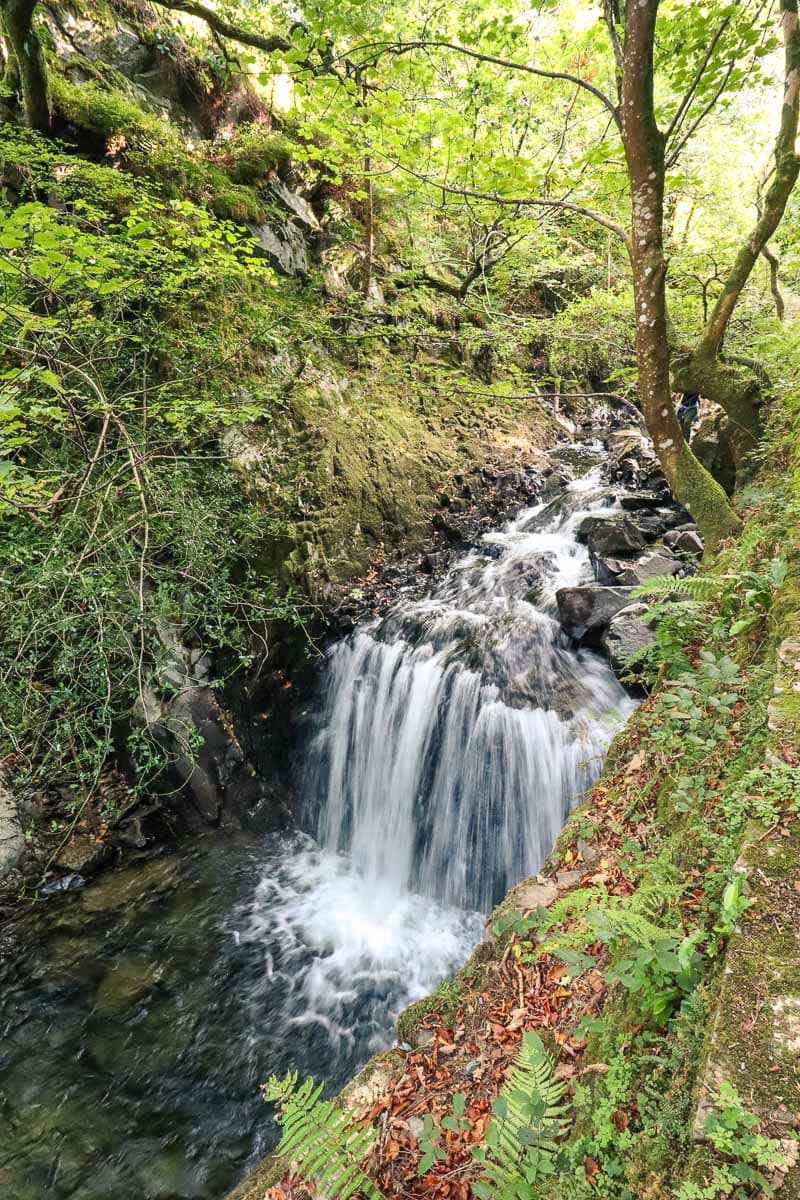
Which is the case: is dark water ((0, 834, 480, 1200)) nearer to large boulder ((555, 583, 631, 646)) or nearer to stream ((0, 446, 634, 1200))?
stream ((0, 446, 634, 1200))

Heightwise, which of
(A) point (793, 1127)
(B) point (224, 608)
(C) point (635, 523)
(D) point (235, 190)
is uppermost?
(D) point (235, 190)

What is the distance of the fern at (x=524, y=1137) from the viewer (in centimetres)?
142

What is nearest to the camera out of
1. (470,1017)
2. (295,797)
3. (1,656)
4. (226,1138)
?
(470,1017)

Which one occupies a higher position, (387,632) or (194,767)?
(387,632)

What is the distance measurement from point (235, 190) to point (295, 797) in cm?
895

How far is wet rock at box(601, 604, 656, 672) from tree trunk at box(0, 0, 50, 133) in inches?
334

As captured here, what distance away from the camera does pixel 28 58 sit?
5.28m

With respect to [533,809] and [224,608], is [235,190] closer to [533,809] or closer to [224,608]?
[224,608]

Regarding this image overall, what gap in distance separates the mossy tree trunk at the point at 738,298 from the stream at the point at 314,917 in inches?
114

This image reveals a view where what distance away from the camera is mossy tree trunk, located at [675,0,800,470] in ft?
11.6

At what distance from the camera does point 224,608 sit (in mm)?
6051

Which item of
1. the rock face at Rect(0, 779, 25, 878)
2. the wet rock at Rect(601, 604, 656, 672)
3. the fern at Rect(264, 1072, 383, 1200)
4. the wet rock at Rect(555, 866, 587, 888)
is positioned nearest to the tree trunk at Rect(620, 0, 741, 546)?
the wet rock at Rect(601, 604, 656, 672)

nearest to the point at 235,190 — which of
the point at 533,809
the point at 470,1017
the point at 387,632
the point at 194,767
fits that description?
the point at 387,632

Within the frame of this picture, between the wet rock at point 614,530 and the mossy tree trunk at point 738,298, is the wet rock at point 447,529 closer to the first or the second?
the wet rock at point 614,530
